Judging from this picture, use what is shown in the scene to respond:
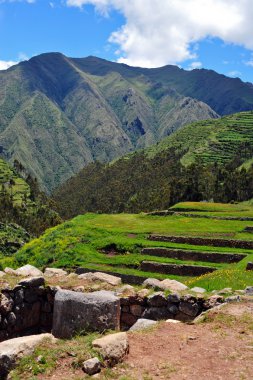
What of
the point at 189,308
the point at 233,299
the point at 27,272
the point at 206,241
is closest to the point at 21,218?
the point at 206,241

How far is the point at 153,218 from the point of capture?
68.2m

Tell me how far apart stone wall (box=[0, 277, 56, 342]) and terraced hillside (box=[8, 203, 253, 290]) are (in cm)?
2222

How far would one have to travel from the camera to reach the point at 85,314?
12164 mm

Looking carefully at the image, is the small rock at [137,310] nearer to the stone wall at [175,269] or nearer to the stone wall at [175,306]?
the stone wall at [175,306]

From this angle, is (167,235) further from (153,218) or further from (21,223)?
(21,223)

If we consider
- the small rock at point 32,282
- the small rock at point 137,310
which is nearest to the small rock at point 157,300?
the small rock at point 137,310

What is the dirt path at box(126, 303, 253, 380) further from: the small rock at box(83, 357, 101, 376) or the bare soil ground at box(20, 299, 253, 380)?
the small rock at box(83, 357, 101, 376)

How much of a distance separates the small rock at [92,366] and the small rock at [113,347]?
0.98 feet

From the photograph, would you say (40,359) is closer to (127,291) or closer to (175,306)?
(127,291)

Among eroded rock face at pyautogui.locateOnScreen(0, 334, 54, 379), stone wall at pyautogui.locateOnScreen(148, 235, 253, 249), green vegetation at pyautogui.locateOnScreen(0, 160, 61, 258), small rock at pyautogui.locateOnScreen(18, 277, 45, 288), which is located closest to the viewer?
eroded rock face at pyautogui.locateOnScreen(0, 334, 54, 379)

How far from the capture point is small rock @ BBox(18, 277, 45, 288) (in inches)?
→ 628

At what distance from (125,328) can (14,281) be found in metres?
4.31

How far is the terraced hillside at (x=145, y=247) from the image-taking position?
42844 millimetres

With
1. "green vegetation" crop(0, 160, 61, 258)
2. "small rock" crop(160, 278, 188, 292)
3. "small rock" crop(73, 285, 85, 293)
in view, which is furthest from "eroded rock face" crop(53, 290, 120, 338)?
"green vegetation" crop(0, 160, 61, 258)
